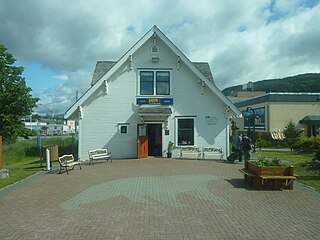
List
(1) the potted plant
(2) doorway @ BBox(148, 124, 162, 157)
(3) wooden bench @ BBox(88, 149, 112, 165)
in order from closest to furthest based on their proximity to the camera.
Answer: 1. (3) wooden bench @ BBox(88, 149, 112, 165)
2. (1) the potted plant
3. (2) doorway @ BBox(148, 124, 162, 157)

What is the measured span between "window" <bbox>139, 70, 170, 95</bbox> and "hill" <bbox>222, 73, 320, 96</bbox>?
6044 centimetres

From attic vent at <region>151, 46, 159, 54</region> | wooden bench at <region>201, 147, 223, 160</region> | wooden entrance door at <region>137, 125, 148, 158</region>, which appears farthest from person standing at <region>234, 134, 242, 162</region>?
attic vent at <region>151, 46, 159, 54</region>

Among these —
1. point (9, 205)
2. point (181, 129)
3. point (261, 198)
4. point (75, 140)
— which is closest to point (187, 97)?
point (181, 129)

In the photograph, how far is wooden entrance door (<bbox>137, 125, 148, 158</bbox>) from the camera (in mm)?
21641

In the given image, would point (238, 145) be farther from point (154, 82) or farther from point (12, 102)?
point (12, 102)

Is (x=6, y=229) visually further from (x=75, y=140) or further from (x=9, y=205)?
(x=75, y=140)

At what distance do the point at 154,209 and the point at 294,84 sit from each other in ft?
300

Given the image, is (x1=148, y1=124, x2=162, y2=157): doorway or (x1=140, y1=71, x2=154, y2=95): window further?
(x1=148, y1=124, x2=162, y2=157): doorway

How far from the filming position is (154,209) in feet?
28.7

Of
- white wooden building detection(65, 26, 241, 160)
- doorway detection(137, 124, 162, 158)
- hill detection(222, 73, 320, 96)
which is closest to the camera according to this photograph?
doorway detection(137, 124, 162, 158)

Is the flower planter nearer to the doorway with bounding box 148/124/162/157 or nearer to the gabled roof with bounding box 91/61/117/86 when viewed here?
the doorway with bounding box 148/124/162/157

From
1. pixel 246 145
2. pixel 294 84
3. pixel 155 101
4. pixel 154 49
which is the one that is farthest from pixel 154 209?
pixel 294 84

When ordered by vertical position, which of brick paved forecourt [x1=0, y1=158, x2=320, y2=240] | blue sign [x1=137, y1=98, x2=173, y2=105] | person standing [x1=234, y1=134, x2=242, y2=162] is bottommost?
brick paved forecourt [x1=0, y1=158, x2=320, y2=240]

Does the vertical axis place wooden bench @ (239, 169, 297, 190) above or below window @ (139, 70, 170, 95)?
below
